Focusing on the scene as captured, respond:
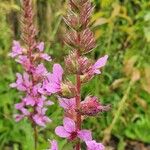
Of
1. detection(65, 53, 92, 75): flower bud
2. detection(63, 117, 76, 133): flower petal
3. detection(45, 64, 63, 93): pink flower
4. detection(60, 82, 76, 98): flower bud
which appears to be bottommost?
detection(63, 117, 76, 133): flower petal

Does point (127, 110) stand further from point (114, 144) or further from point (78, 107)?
point (78, 107)

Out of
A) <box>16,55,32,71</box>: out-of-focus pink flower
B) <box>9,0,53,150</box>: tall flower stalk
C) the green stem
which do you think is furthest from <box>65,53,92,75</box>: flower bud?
the green stem

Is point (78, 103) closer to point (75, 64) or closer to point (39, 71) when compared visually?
point (75, 64)

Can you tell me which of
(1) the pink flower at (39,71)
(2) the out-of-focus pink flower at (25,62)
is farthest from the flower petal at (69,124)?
(2) the out-of-focus pink flower at (25,62)

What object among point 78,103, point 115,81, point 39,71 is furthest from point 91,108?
point 115,81

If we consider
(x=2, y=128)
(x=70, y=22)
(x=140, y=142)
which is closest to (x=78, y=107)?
(x=70, y=22)

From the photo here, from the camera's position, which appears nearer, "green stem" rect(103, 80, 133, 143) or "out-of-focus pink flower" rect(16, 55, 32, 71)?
"out-of-focus pink flower" rect(16, 55, 32, 71)

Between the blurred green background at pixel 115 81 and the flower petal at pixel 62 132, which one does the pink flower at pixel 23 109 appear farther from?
the flower petal at pixel 62 132

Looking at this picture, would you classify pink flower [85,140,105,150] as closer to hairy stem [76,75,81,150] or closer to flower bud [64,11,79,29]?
hairy stem [76,75,81,150]
